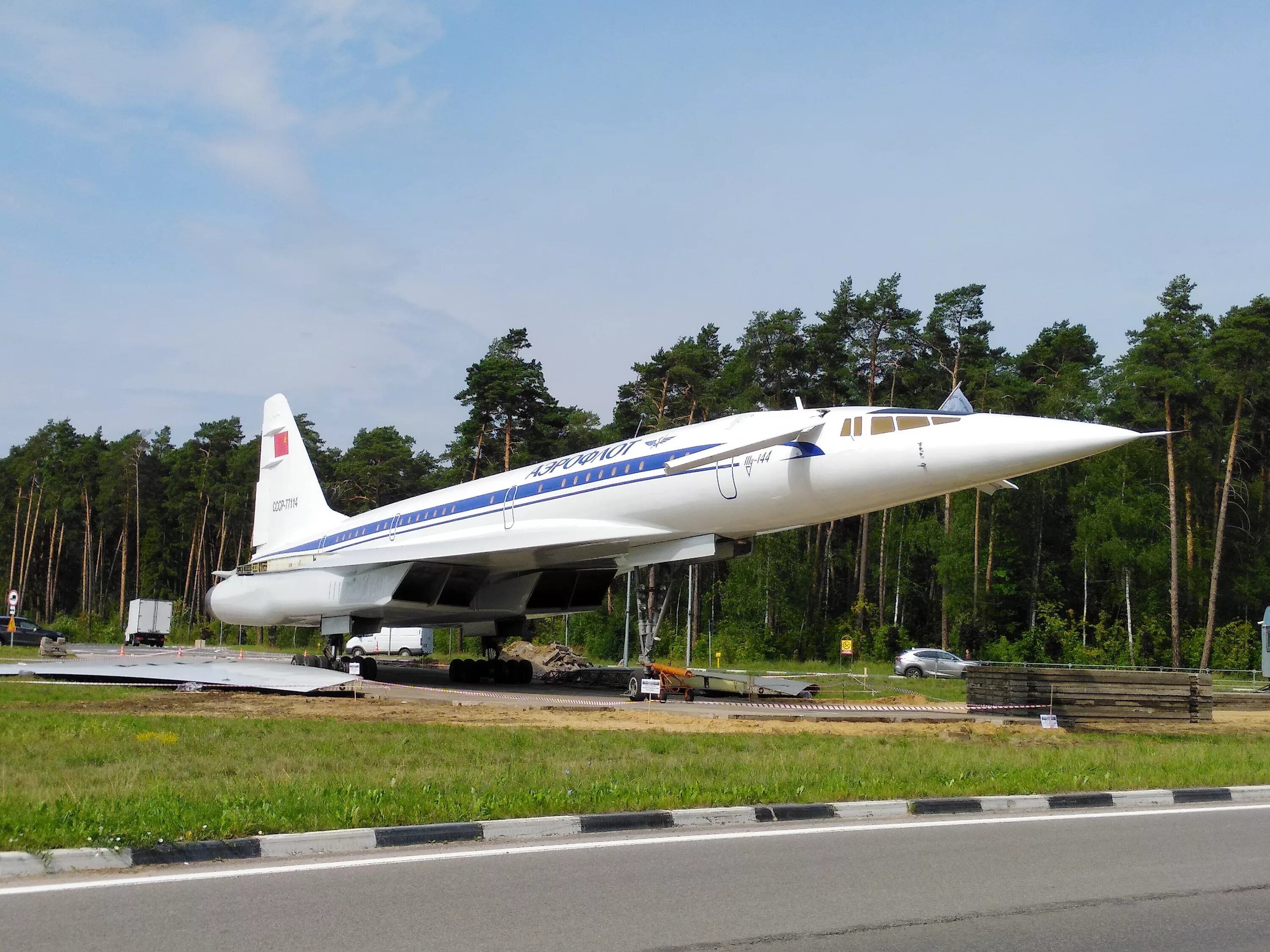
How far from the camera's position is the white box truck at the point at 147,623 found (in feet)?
169

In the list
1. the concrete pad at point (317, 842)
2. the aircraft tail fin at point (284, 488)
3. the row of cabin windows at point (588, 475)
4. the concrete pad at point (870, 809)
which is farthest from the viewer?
the aircraft tail fin at point (284, 488)

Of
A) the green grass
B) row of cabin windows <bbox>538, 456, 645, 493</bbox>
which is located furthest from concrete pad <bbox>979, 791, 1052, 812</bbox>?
row of cabin windows <bbox>538, 456, 645, 493</bbox>

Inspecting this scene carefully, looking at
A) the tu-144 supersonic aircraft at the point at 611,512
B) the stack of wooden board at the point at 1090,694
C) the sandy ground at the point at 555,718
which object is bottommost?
the sandy ground at the point at 555,718

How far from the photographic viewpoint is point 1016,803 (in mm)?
8523

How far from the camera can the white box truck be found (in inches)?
2024

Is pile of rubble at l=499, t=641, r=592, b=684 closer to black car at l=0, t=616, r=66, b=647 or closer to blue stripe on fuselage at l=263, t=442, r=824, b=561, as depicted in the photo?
blue stripe on fuselage at l=263, t=442, r=824, b=561

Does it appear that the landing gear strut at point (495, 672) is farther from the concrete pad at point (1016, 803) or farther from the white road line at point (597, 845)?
the white road line at point (597, 845)

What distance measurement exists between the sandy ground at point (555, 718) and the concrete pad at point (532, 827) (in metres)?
6.01

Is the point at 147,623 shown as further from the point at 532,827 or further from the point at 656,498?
the point at 532,827

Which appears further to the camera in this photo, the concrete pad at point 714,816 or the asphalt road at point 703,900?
the concrete pad at point 714,816

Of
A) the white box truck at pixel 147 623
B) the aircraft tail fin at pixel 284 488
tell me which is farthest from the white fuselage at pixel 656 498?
the white box truck at pixel 147 623

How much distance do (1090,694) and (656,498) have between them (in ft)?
24.1

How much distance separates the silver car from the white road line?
2726 centimetres

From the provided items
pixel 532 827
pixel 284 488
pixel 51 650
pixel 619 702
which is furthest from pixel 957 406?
pixel 51 650
